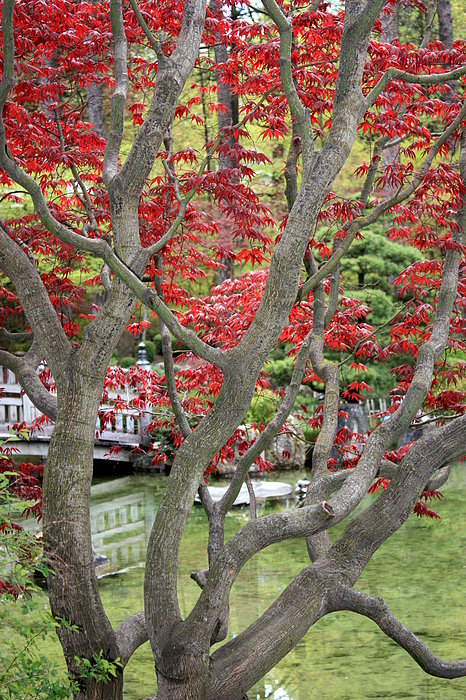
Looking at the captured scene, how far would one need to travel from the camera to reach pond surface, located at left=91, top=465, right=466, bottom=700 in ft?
17.4

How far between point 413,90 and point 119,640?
323 centimetres

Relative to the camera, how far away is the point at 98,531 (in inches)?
373

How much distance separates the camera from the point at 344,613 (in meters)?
6.66

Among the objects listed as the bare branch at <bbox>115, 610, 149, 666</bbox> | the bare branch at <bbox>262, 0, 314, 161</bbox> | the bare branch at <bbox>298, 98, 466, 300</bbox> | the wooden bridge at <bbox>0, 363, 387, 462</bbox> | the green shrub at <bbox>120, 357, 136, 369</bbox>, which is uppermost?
the bare branch at <bbox>262, 0, 314, 161</bbox>

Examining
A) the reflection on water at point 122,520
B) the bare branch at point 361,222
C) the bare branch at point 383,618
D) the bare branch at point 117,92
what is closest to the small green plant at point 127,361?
the reflection on water at point 122,520

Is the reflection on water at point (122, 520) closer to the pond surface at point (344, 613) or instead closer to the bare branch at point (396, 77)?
the pond surface at point (344, 613)

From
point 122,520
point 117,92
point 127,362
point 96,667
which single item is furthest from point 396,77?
point 127,362

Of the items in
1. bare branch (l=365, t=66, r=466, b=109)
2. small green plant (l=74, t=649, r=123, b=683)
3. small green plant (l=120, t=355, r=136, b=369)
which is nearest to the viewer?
small green plant (l=74, t=649, r=123, b=683)

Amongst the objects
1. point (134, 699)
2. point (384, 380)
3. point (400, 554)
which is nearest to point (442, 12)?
point (384, 380)

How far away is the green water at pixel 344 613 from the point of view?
17.4ft

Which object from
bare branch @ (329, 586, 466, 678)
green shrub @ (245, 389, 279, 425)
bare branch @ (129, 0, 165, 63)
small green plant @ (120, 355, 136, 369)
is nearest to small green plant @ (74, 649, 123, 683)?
bare branch @ (329, 586, 466, 678)

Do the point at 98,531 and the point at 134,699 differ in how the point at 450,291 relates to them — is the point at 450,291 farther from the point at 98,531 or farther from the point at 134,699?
the point at 98,531

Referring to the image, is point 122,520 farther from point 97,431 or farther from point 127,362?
point 127,362

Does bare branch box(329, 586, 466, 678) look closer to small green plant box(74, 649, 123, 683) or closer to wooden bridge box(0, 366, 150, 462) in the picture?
small green plant box(74, 649, 123, 683)
